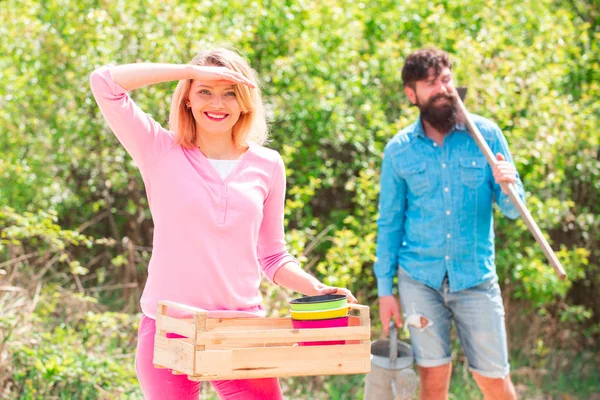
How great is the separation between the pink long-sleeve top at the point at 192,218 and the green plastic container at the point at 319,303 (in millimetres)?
206

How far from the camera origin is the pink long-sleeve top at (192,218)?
2.85 m

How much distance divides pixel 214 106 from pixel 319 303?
74cm

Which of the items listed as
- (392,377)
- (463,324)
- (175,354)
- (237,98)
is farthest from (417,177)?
(175,354)

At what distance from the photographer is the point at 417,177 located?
4.24m

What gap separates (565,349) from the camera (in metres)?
7.05

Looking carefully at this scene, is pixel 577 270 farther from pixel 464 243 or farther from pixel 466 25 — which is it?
pixel 464 243

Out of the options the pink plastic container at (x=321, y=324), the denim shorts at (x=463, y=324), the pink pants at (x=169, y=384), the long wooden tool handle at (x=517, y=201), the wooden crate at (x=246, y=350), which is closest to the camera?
the wooden crate at (x=246, y=350)

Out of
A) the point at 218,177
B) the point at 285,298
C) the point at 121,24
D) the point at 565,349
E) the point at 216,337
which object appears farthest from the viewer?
the point at 565,349

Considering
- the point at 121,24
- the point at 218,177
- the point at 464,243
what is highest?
the point at 121,24

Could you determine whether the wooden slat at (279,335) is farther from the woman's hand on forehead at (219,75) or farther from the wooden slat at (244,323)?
the woman's hand on forehead at (219,75)

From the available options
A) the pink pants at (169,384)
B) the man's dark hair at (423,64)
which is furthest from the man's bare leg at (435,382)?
the pink pants at (169,384)

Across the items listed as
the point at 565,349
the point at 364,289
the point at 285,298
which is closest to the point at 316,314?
the point at 285,298

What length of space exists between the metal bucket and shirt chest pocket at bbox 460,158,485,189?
77cm

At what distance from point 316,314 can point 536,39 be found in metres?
4.28
